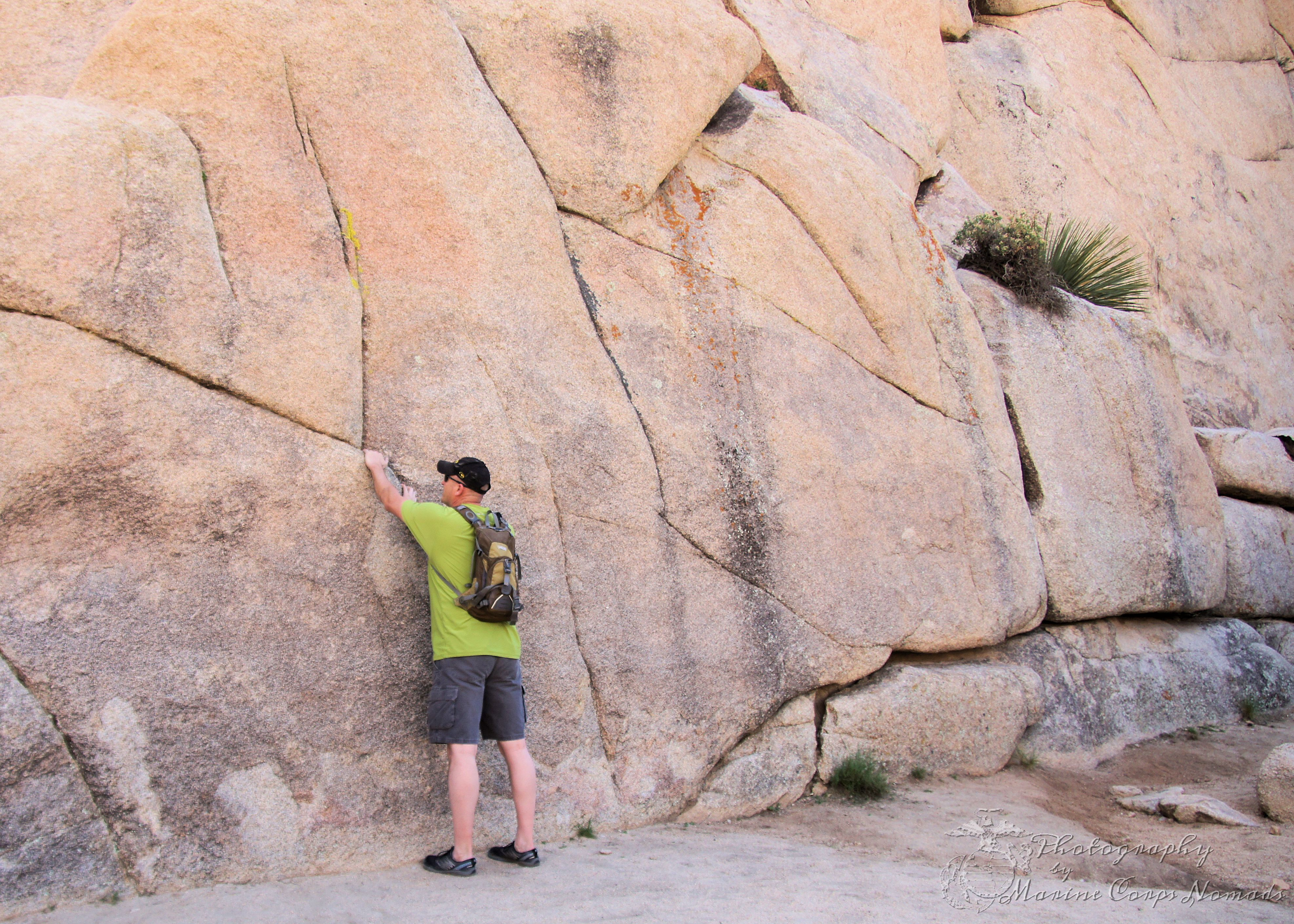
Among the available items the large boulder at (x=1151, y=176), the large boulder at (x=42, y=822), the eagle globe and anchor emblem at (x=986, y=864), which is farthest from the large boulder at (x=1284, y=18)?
the large boulder at (x=42, y=822)

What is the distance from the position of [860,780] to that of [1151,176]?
34.3 ft

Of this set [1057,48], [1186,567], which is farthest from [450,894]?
[1057,48]

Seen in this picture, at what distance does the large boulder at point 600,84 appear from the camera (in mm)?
5238

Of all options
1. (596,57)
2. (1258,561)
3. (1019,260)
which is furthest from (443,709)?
(1258,561)

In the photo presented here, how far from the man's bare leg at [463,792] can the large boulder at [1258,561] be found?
7.33 meters

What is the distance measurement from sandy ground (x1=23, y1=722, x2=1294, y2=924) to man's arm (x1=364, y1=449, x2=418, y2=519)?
1557 mm

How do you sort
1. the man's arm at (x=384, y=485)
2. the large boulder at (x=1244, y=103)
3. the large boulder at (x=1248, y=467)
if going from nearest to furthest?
the man's arm at (x=384, y=485), the large boulder at (x=1248, y=467), the large boulder at (x=1244, y=103)

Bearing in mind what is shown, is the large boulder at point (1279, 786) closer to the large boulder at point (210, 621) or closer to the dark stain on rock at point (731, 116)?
the large boulder at point (210, 621)

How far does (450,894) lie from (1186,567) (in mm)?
6729

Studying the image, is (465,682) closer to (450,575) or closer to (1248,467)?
(450,575)

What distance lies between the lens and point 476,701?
386cm

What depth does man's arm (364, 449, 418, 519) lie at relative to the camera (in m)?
4.05

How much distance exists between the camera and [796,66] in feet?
26.8

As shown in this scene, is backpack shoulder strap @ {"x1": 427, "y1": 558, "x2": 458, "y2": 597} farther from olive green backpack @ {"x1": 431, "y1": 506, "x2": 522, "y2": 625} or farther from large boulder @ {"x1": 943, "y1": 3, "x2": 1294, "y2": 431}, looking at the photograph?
large boulder @ {"x1": 943, "y1": 3, "x2": 1294, "y2": 431}
